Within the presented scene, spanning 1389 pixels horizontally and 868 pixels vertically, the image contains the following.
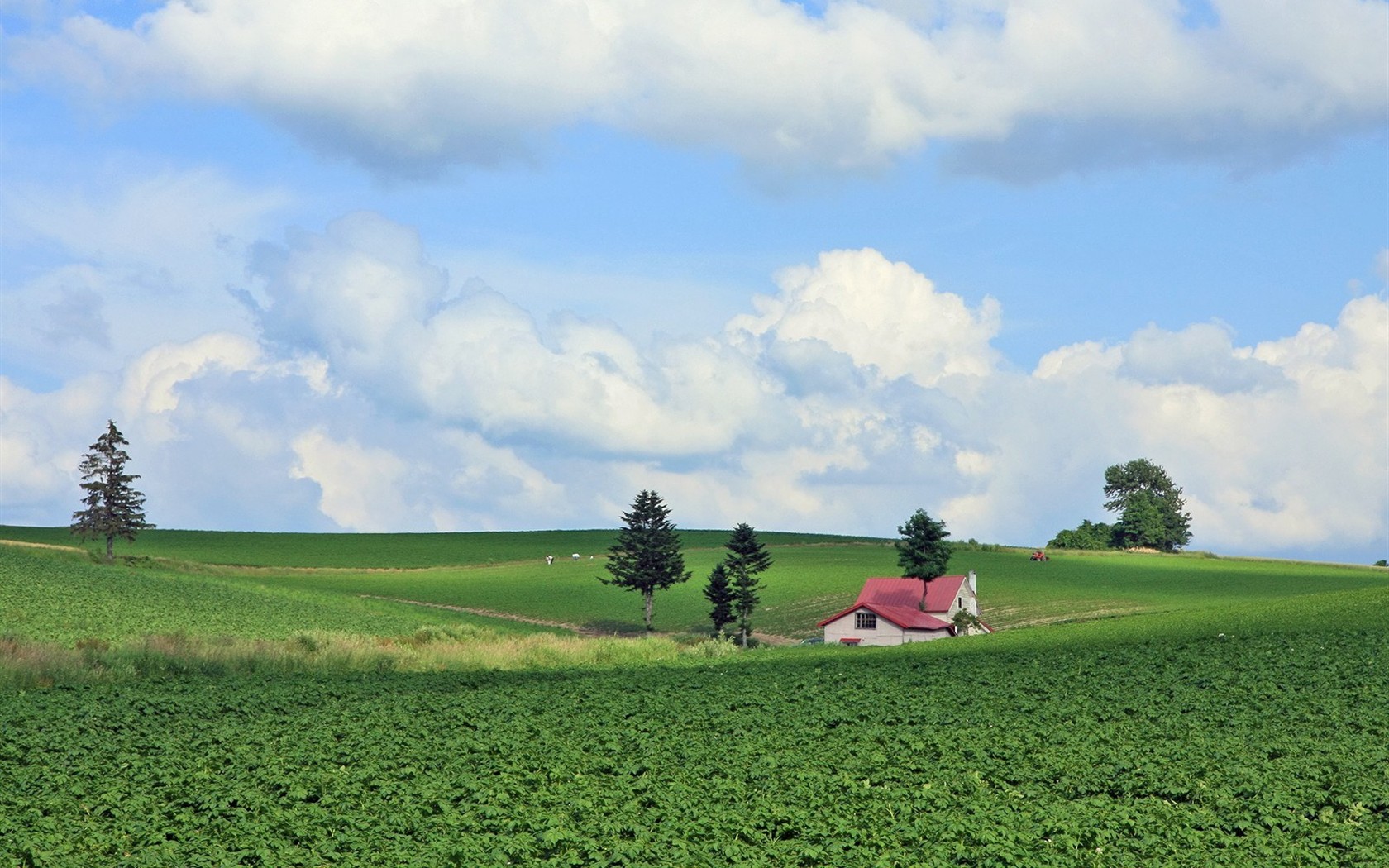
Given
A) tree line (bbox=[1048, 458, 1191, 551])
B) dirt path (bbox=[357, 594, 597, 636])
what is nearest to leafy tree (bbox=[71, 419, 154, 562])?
dirt path (bbox=[357, 594, 597, 636])

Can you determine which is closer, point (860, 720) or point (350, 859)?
point (350, 859)

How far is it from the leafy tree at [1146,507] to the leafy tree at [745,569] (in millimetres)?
95440

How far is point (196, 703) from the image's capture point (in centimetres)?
3234

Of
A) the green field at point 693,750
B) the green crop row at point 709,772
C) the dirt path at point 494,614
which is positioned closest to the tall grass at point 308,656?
the green field at point 693,750

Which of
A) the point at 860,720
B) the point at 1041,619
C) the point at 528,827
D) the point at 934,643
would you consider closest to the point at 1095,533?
the point at 1041,619

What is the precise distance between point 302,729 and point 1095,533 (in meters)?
165

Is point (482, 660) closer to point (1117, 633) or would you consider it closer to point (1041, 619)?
point (1117, 633)

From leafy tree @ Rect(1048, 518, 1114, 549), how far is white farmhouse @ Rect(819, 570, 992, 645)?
284 ft

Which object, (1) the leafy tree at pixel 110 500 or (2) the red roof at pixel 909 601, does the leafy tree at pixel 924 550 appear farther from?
(1) the leafy tree at pixel 110 500

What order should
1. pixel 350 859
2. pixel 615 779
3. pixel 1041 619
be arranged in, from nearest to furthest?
pixel 350 859 → pixel 615 779 → pixel 1041 619

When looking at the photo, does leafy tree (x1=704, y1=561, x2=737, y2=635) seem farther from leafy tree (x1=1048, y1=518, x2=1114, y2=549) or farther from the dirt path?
leafy tree (x1=1048, y1=518, x2=1114, y2=549)

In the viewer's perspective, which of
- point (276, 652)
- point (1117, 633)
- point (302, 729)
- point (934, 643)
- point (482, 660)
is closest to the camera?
point (302, 729)

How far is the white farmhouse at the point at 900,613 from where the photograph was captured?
85750 millimetres

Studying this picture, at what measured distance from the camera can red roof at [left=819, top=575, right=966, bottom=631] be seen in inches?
3398
